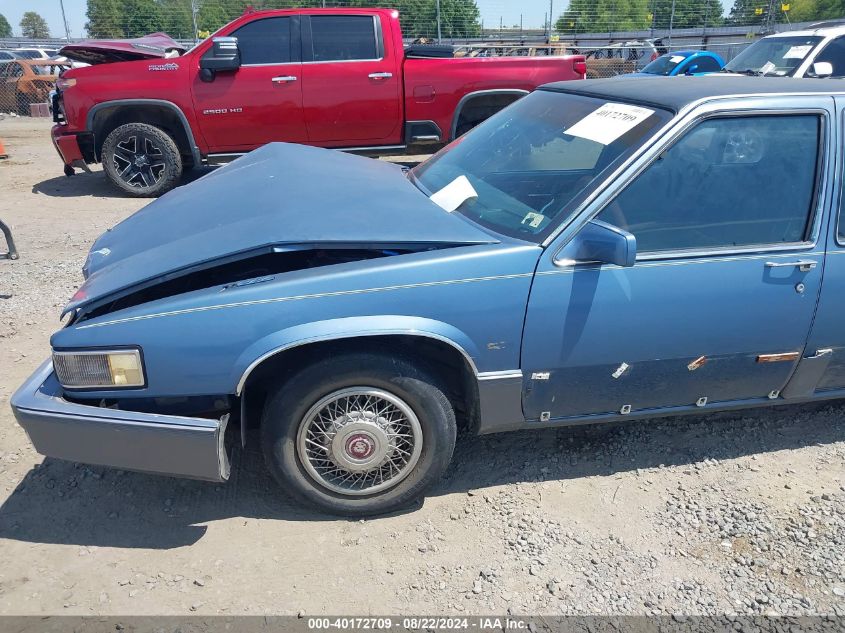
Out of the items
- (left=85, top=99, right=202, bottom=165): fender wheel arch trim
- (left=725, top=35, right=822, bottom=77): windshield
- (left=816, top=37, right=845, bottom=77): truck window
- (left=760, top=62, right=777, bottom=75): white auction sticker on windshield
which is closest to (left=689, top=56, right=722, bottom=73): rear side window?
(left=725, top=35, right=822, bottom=77): windshield

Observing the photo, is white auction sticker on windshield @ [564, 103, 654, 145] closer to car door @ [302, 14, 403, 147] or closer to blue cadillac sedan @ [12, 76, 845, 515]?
blue cadillac sedan @ [12, 76, 845, 515]

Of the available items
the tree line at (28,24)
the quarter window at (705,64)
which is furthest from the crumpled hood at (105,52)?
the tree line at (28,24)

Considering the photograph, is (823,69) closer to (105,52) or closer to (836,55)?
(836,55)

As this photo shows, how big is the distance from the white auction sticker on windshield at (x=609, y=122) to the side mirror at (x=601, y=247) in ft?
1.70

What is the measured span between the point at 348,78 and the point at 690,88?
224 inches

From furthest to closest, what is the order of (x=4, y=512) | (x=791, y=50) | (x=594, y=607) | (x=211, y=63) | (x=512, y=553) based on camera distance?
→ (x=791, y=50) < (x=211, y=63) < (x=4, y=512) < (x=512, y=553) < (x=594, y=607)

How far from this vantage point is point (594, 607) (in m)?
2.45

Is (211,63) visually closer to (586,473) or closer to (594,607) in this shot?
(586,473)

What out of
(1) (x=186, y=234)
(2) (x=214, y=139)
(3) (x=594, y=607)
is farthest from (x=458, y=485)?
(2) (x=214, y=139)

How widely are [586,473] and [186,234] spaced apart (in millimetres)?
2134

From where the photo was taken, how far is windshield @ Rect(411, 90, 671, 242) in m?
2.79

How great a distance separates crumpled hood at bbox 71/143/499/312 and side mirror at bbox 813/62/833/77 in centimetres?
806

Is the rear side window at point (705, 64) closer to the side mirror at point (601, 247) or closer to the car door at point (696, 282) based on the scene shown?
the car door at point (696, 282)

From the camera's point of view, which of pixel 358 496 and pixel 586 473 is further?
pixel 586 473
